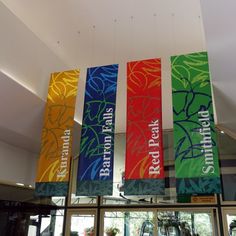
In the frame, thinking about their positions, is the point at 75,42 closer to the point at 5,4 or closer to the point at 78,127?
the point at 5,4

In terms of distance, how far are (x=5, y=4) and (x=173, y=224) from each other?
18.5 feet

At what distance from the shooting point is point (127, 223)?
7043 mm

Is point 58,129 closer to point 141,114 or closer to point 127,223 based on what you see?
point 141,114

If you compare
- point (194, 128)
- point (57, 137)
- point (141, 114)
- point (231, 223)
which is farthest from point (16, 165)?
point (231, 223)

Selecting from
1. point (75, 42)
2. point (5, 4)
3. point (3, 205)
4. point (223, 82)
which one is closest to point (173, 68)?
point (223, 82)

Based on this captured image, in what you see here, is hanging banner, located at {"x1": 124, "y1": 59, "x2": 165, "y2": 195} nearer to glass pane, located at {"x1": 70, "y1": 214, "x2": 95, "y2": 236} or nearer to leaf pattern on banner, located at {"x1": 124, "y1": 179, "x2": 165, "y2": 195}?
leaf pattern on banner, located at {"x1": 124, "y1": 179, "x2": 165, "y2": 195}

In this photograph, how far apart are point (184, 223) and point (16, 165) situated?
407cm

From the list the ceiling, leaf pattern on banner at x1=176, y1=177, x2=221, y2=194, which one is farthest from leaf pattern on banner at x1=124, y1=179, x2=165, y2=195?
the ceiling

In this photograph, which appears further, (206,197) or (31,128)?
(206,197)

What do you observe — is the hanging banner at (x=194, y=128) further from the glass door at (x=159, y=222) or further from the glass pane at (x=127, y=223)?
the glass pane at (x=127, y=223)

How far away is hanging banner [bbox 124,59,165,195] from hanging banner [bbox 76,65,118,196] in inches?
13.6

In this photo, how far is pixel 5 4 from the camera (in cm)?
499

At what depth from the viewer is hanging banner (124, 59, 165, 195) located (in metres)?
4.43

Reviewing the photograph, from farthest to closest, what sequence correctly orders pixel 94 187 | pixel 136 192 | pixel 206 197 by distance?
pixel 206 197, pixel 94 187, pixel 136 192
